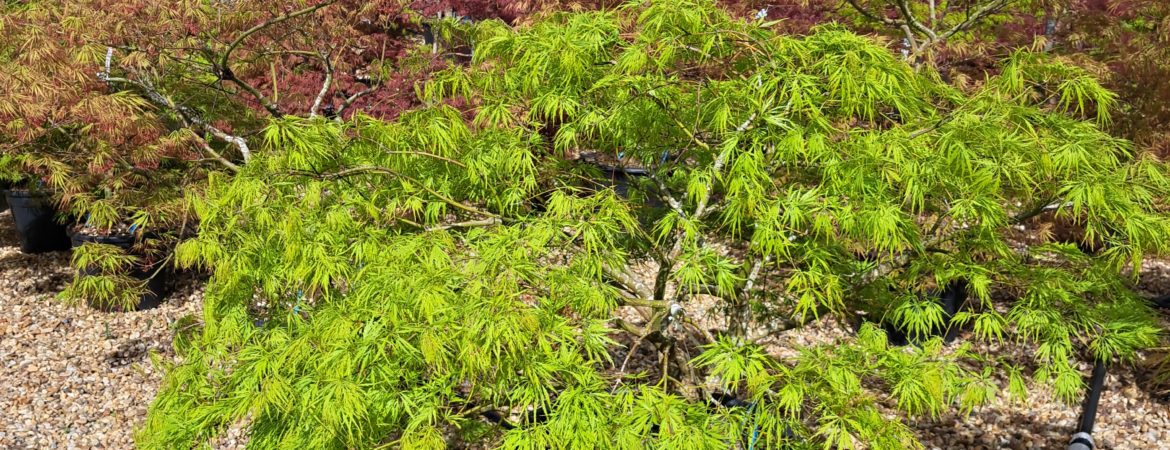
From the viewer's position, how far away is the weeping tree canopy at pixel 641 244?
200 cm

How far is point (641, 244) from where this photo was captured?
298cm

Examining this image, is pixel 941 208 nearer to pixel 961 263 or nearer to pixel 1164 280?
pixel 961 263

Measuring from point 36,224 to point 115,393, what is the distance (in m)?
2.75

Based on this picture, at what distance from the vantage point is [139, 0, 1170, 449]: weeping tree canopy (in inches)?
78.6

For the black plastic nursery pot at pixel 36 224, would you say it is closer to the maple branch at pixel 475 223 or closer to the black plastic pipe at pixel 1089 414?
the maple branch at pixel 475 223

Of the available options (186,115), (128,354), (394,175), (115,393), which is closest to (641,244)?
(394,175)

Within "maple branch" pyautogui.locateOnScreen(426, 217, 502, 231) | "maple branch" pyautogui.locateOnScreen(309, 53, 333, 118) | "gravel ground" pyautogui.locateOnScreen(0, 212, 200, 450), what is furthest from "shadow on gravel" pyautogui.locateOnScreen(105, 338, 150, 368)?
"maple branch" pyautogui.locateOnScreen(426, 217, 502, 231)

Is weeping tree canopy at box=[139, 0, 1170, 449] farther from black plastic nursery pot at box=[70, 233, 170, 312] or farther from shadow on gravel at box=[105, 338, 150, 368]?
black plastic nursery pot at box=[70, 233, 170, 312]

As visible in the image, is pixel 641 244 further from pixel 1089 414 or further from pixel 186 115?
pixel 186 115

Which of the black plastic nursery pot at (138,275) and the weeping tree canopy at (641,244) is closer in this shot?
the weeping tree canopy at (641,244)

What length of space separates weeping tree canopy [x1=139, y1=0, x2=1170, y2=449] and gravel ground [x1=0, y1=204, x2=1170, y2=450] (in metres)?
1.06

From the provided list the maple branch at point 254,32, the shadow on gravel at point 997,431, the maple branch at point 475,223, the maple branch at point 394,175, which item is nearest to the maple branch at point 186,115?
the maple branch at point 254,32

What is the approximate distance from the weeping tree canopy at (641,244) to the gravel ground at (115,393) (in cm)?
106

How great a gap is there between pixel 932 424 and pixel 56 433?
15.5 feet
